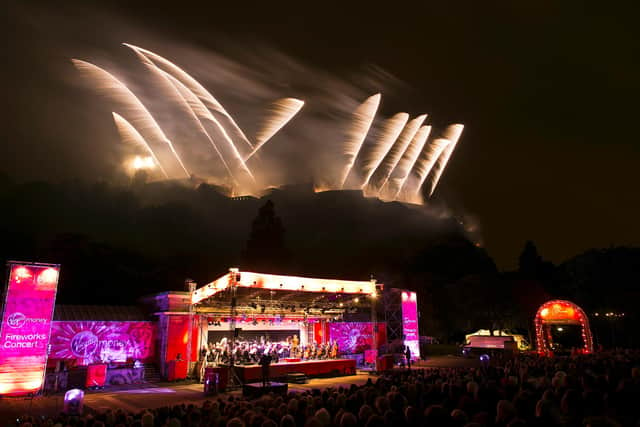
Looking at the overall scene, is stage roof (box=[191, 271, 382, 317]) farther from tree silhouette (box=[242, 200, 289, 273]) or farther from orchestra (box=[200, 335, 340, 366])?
tree silhouette (box=[242, 200, 289, 273])

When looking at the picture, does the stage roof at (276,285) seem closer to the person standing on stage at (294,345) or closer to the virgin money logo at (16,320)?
the person standing on stage at (294,345)

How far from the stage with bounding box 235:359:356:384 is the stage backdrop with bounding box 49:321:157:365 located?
20.3 feet

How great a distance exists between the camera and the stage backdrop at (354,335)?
27562 mm

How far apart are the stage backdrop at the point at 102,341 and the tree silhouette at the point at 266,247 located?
92.9 feet

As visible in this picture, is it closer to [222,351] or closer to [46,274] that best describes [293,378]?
[222,351]

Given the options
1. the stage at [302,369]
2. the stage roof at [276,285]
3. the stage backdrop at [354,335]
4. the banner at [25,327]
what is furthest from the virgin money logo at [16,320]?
the stage backdrop at [354,335]

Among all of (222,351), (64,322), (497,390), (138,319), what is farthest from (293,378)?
(497,390)

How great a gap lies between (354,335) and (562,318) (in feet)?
45.3

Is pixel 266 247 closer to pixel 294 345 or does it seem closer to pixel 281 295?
pixel 294 345

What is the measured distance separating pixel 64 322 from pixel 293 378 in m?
11.1

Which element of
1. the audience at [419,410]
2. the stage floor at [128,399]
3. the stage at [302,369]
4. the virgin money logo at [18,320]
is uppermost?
the virgin money logo at [18,320]

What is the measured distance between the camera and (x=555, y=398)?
292 inches

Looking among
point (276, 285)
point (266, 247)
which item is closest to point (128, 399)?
point (276, 285)

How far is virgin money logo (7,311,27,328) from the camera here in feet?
51.4
